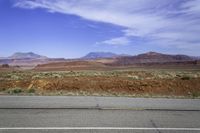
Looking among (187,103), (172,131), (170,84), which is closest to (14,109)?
(172,131)

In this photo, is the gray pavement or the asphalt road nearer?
the asphalt road

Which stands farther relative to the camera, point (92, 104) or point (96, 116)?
point (92, 104)

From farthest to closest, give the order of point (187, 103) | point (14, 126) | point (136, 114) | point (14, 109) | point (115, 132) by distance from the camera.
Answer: point (187, 103) → point (14, 109) → point (136, 114) → point (14, 126) → point (115, 132)

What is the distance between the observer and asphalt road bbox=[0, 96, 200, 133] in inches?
283

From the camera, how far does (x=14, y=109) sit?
9648 mm

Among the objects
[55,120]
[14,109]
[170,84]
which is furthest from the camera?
[170,84]

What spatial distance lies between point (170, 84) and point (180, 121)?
15.7m

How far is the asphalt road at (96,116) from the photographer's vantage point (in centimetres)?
718

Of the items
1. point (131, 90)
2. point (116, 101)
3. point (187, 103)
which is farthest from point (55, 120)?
point (131, 90)

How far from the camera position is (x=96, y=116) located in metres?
8.66

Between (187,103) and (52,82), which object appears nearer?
(187,103)

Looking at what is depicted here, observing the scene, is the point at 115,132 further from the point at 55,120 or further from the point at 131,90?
the point at 131,90

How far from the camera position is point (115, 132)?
6.87 metres

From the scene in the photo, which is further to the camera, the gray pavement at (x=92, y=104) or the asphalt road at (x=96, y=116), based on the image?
the gray pavement at (x=92, y=104)
